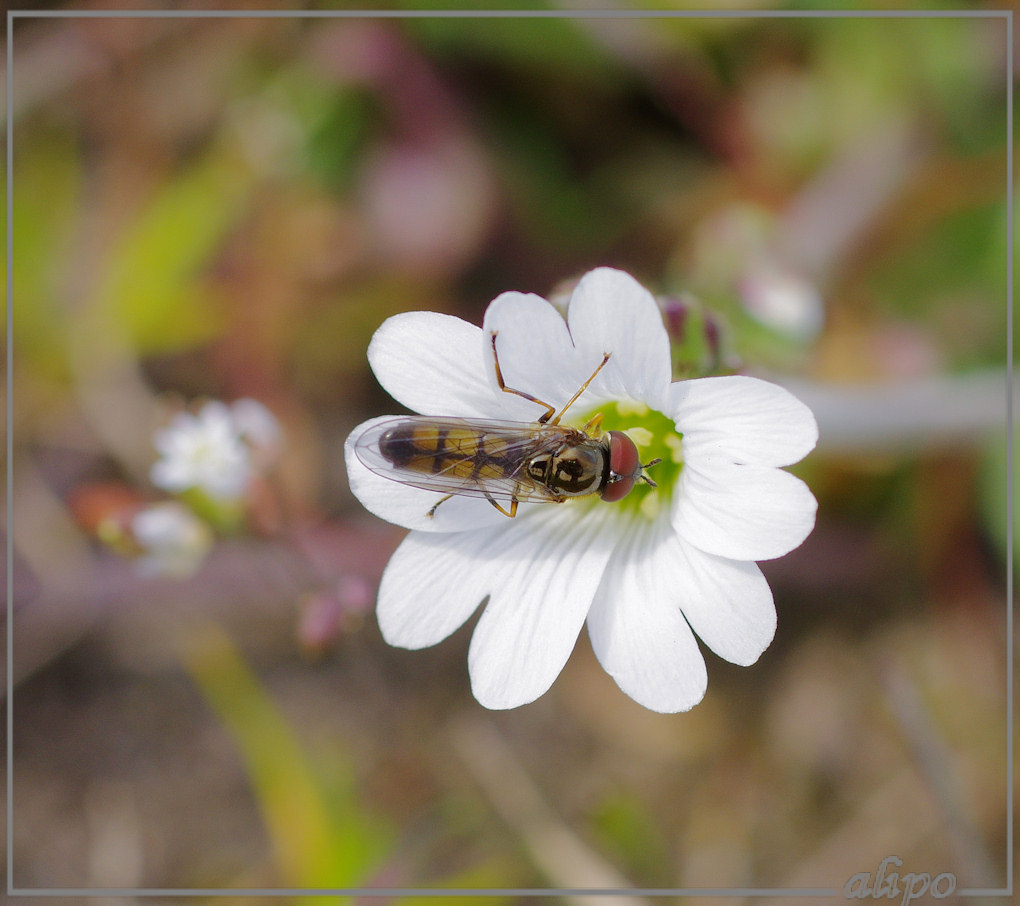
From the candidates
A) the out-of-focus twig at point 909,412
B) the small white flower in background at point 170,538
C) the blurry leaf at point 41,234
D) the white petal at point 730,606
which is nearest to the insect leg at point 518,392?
the white petal at point 730,606

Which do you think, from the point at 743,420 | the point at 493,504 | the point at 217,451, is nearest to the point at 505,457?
the point at 493,504

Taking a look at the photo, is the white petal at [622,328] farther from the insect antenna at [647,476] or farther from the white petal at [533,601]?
the white petal at [533,601]

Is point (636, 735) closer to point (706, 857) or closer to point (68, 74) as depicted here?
point (706, 857)

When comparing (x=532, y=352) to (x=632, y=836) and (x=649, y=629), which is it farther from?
(x=632, y=836)

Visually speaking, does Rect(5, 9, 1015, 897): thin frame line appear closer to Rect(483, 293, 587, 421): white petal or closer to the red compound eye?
the red compound eye

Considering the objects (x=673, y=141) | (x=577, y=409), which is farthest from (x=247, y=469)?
(x=673, y=141)

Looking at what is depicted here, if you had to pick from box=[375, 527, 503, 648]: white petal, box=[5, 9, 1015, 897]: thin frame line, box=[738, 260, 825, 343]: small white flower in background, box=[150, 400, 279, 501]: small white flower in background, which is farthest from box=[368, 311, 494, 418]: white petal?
box=[5, 9, 1015, 897]: thin frame line
